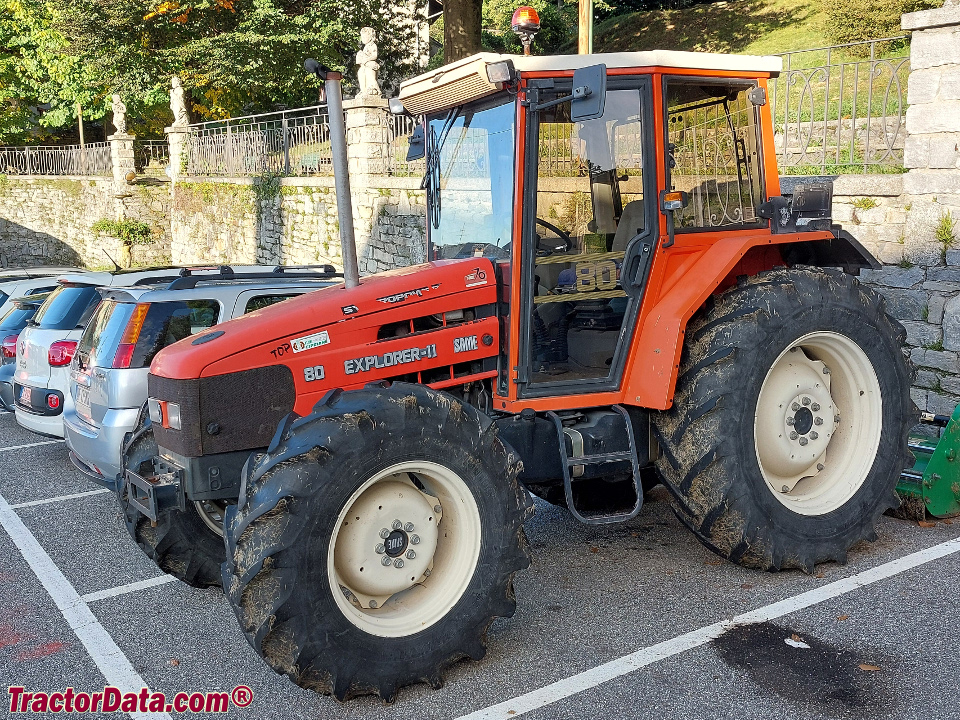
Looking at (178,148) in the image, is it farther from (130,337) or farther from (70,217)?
(130,337)

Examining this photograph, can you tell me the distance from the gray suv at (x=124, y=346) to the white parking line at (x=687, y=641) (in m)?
3.37

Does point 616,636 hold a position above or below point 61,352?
below

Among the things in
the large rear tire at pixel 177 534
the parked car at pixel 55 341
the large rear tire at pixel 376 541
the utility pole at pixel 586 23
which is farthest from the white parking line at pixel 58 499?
the utility pole at pixel 586 23

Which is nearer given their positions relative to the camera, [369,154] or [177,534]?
[177,534]

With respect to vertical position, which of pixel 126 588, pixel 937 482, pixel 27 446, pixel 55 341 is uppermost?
pixel 55 341

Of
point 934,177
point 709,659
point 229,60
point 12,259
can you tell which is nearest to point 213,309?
point 709,659

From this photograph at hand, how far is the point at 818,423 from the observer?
4.91m

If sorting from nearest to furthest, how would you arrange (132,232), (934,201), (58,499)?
1. (58,499)
2. (934,201)
3. (132,232)

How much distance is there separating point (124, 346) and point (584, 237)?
3.40 metres

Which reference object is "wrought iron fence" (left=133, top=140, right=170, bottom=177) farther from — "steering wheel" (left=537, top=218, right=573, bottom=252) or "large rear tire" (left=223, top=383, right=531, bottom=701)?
"large rear tire" (left=223, top=383, right=531, bottom=701)

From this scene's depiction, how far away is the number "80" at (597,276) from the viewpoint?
4523mm

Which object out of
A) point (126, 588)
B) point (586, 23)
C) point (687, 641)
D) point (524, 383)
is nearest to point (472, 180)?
point (524, 383)

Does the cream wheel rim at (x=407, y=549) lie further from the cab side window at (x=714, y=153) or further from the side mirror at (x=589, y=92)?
the cab side window at (x=714, y=153)

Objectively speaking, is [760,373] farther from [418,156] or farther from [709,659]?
[418,156]
